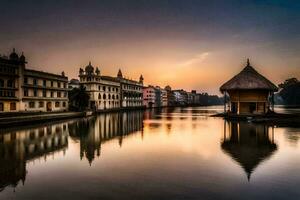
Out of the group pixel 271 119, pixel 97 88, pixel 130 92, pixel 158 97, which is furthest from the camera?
pixel 158 97

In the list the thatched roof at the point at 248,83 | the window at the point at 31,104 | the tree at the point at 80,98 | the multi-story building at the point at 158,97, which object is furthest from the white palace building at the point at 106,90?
the multi-story building at the point at 158,97

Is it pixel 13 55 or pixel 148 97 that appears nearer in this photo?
pixel 13 55

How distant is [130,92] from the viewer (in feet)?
392

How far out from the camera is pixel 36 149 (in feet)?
76.7

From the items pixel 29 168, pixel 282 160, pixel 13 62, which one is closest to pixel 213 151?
pixel 282 160

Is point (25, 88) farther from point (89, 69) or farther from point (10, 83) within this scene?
point (89, 69)

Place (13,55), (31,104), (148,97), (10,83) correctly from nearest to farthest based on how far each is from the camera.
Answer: (10,83), (13,55), (31,104), (148,97)

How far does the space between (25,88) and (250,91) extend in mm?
45531

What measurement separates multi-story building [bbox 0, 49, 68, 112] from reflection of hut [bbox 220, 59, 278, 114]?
39.4 m

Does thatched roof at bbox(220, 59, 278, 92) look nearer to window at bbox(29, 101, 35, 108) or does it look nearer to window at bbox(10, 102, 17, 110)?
window at bbox(29, 101, 35, 108)

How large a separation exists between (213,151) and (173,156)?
379 cm

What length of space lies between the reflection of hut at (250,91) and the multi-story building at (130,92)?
62096mm

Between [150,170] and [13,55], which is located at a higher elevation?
[13,55]

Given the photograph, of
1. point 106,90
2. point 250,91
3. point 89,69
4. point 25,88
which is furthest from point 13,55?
point 250,91
